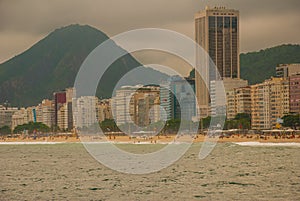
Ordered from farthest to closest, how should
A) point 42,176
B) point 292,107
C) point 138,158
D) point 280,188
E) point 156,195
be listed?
point 292,107 → point 138,158 → point 42,176 → point 280,188 → point 156,195

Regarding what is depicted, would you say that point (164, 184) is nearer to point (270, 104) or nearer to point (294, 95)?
point (294, 95)

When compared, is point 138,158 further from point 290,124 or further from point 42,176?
point 290,124

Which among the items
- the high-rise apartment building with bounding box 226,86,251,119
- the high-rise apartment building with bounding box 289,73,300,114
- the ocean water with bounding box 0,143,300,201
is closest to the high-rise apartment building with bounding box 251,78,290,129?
the high-rise apartment building with bounding box 289,73,300,114

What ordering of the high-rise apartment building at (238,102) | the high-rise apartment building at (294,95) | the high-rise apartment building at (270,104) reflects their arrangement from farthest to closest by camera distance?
the high-rise apartment building at (238,102) < the high-rise apartment building at (270,104) < the high-rise apartment building at (294,95)

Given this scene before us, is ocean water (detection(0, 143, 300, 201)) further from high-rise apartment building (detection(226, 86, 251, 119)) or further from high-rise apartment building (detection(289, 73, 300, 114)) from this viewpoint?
high-rise apartment building (detection(226, 86, 251, 119))

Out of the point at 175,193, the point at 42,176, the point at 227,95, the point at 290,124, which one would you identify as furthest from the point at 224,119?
the point at 175,193

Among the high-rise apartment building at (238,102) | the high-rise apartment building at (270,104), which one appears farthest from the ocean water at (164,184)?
the high-rise apartment building at (238,102)

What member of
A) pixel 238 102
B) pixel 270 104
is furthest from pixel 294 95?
pixel 238 102

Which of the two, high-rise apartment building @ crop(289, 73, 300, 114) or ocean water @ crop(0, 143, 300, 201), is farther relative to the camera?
high-rise apartment building @ crop(289, 73, 300, 114)

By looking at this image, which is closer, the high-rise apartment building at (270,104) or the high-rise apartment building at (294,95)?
the high-rise apartment building at (294,95)

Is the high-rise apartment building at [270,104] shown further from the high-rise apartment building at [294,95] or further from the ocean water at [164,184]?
the ocean water at [164,184]

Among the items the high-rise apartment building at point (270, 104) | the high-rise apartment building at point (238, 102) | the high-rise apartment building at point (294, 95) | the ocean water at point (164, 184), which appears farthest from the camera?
the high-rise apartment building at point (238, 102)
